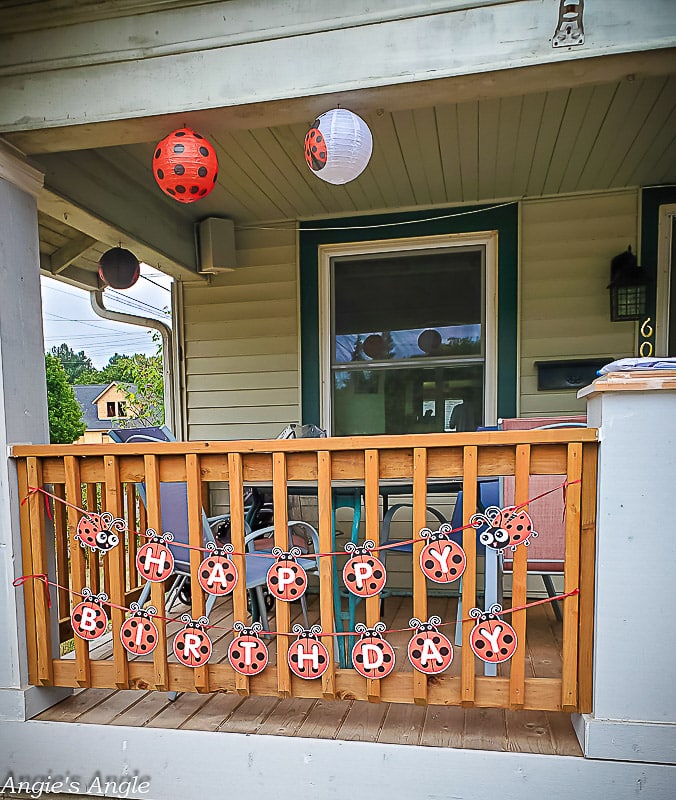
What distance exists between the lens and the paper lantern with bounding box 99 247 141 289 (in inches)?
125

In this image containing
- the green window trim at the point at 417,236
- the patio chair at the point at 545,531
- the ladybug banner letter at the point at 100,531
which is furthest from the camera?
the green window trim at the point at 417,236

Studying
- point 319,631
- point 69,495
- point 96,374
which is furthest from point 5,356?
point 96,374

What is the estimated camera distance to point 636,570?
159 cm

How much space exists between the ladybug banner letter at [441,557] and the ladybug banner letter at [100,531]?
1055 mm

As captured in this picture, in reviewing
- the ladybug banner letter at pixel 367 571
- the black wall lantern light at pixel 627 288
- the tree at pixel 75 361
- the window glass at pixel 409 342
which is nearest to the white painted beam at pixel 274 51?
the ladybug banner letter at pixel 367 571

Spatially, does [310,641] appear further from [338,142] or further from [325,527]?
[338,142]

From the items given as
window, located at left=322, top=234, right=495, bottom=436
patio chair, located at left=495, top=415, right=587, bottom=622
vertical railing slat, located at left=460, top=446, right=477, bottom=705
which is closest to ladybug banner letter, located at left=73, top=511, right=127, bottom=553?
vertical railing slat, located at left=460, top=446, right=477, bottom=705

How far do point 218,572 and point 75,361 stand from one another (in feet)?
62.7

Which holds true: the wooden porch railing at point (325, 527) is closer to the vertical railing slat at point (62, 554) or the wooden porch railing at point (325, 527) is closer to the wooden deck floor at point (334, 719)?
the wooden deck floor at point (334, 719)

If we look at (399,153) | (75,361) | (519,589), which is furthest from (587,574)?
(75,361)

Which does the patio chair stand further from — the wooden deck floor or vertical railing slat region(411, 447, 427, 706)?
vertical railing slat region(411, 447, 427, 706)

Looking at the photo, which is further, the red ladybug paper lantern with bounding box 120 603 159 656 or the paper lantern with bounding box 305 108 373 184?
the red ladybug paper lantern with bounding box 120 603 159 656

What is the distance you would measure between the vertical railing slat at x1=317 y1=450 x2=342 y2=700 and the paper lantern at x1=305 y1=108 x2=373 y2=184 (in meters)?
0.96

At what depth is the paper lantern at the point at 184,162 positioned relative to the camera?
183 centimetres
